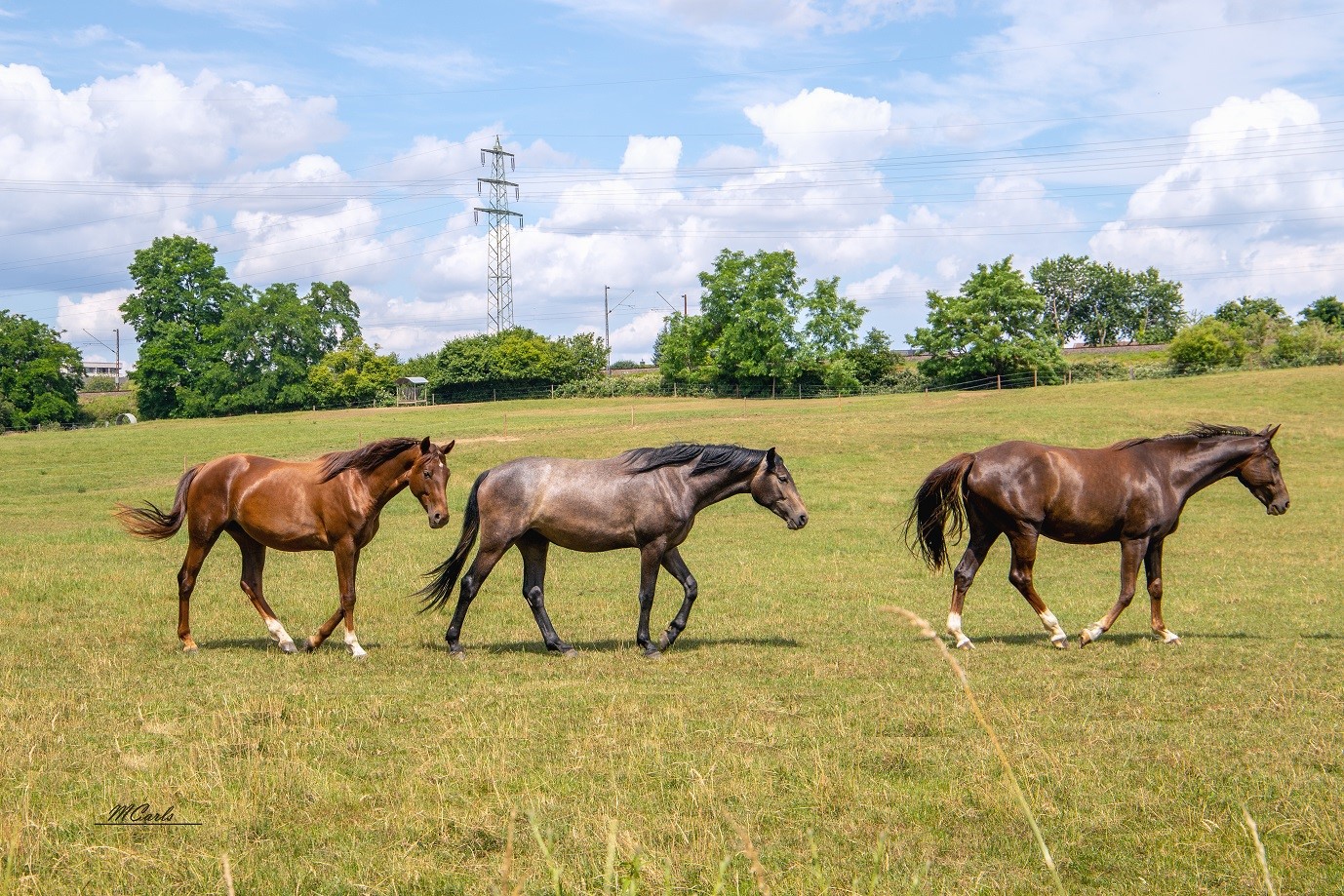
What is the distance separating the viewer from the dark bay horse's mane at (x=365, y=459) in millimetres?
11617

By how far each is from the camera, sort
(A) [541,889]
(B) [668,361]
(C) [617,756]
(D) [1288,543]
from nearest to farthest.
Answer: (A) [541,889] → (C) [617,756] → (D) [1288,543] → (B) [668,361]

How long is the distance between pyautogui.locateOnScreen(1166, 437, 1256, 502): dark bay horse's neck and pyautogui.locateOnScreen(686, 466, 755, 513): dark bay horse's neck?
16.2ft

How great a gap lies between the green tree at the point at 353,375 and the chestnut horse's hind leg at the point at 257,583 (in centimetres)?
8064

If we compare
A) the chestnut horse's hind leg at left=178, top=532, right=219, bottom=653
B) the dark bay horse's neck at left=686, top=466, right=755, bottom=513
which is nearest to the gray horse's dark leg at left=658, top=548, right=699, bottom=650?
the dark bay horse's neck at left=686, top=466, right=755, bottom=513

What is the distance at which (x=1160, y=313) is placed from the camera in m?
125

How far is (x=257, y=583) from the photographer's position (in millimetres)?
12156

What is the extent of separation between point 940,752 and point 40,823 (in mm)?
5093

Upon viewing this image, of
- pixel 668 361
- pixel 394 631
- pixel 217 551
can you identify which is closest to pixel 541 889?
pixel 394 631

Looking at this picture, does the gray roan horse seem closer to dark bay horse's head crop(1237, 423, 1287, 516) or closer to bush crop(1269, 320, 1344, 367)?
dark bay horse's head crop(1237, 423, 1287, 516)

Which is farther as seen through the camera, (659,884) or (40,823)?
(40,823)

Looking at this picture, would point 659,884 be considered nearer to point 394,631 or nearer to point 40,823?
point 40,823

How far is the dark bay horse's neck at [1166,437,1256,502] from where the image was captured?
12.8 metres

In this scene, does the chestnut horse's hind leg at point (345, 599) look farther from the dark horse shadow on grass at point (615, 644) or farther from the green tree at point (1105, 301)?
the green tree at point (1105, 301)

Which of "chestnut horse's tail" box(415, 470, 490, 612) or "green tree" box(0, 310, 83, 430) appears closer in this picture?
"chestnut horse's tail" box(415, 470, 490, 612)
